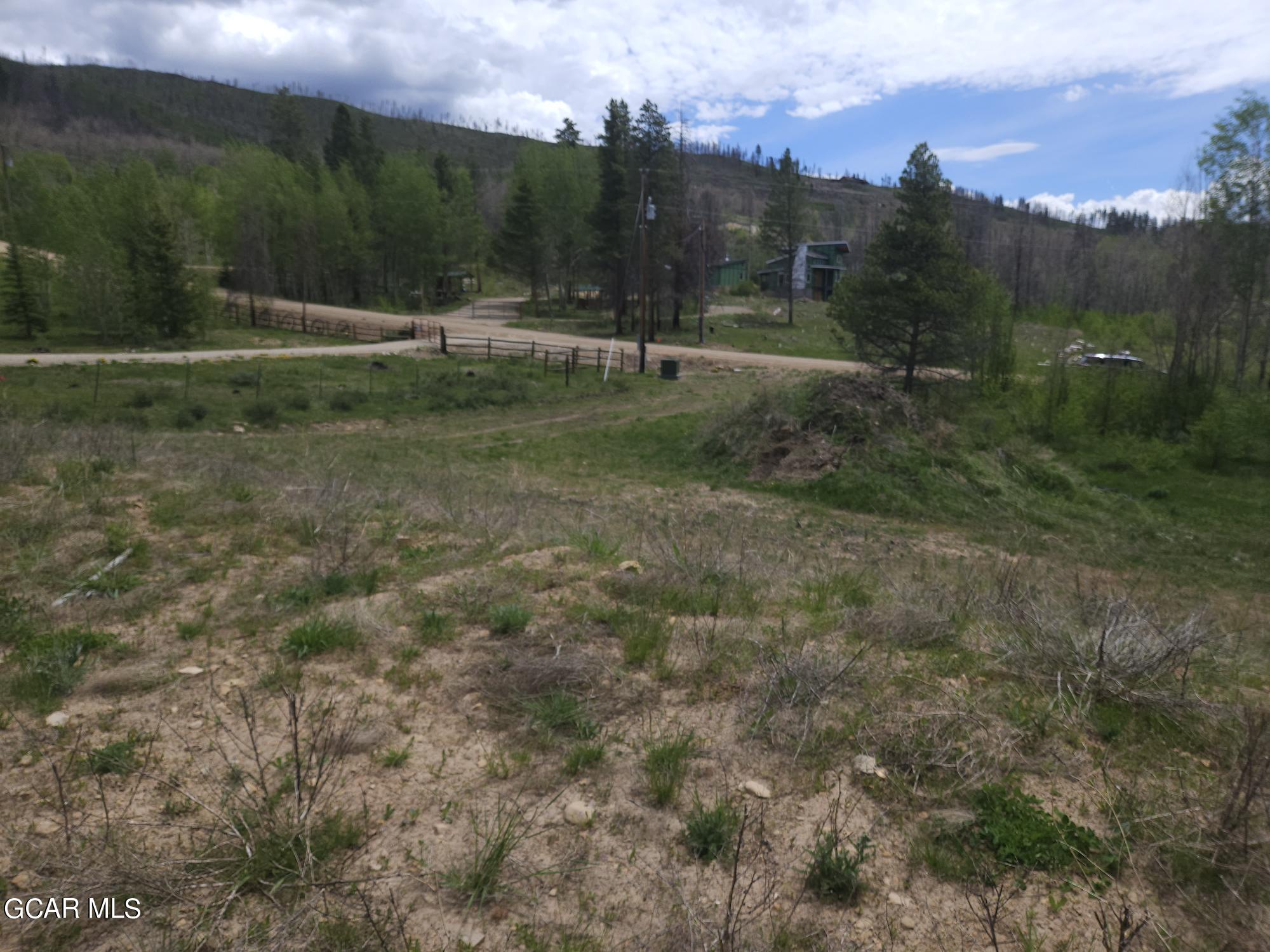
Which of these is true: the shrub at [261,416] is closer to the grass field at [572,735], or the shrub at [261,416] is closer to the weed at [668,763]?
the grass field at [572,735]

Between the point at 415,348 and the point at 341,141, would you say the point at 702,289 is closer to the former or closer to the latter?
the point at 415,348

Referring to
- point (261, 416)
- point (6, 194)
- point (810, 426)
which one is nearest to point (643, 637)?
point (810, 426)

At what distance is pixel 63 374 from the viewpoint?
960 inches

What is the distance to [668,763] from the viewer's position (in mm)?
3896

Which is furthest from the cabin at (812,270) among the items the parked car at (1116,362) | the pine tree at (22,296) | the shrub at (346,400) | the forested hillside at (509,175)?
the pine tree at (22,296)

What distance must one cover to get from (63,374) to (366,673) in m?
26.4

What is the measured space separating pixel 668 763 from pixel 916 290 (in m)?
20.9

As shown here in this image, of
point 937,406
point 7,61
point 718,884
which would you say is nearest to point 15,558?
point 718,884

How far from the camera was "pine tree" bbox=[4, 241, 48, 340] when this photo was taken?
34.1 metres

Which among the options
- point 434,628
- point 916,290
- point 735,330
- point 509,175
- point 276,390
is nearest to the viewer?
point 434,628

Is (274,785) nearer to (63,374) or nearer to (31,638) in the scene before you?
(31,638)

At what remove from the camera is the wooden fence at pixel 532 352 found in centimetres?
3434

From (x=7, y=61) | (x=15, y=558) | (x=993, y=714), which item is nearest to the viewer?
(x=993, y=714)

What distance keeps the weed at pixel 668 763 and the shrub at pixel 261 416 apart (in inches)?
765
